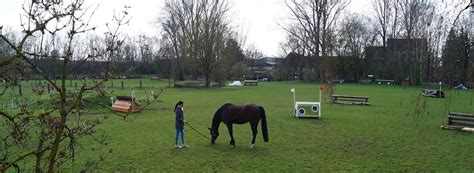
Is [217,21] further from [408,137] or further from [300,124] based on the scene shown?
[408,137]

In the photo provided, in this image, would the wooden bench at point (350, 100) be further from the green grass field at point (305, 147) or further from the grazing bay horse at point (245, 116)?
the grazing bay horse at point (245, 116)

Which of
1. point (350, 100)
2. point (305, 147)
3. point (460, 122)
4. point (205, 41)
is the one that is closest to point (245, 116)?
point (305, 147)

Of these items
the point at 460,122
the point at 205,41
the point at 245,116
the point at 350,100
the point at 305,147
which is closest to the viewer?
the point at 305,147

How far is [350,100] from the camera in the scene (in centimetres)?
2583

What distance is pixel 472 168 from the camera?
904 centimetres

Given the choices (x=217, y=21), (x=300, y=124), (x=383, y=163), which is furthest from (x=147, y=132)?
(x=217, y=21)

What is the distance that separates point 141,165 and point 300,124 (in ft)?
27.2

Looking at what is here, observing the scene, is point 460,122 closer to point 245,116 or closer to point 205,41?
point 245,116

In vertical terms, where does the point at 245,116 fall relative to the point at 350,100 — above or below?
above

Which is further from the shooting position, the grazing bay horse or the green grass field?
the grazing bay horse

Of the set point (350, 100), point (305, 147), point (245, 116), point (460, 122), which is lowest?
point (305, 147)

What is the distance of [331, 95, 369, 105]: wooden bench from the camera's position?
24484 mm

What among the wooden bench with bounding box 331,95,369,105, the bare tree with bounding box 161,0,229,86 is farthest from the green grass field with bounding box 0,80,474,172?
the bare tree with bounding box 161,0,229,86

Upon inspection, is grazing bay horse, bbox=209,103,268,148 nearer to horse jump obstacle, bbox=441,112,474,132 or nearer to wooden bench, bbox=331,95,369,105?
horse jump obstacle, bbox=441,112,474,132
